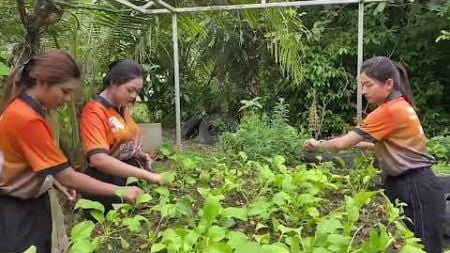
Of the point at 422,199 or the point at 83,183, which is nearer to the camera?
the point at 83,183

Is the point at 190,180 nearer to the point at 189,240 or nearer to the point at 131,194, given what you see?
the point at 131,194

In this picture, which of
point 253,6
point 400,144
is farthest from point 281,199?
point 253,6

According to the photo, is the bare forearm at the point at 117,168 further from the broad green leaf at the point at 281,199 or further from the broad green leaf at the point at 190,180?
the broad green leaf at the point at 281,199

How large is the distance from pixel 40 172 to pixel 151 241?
19.1 inches

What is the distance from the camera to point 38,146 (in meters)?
2.03

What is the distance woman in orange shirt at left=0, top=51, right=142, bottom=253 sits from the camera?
2.03 metres

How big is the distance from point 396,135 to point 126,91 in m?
1.39

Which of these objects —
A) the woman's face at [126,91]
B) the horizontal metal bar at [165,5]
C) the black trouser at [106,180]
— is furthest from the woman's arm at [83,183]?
the horizontal metal bar at [165,5]

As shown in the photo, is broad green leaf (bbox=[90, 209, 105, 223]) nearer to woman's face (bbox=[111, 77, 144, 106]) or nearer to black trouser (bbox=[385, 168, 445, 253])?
woman's face (bbox=[111, 77, 144, 106])

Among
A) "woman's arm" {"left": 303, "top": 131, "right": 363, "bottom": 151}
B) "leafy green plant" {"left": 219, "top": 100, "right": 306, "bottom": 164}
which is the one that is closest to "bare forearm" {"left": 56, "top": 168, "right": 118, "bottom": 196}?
"woman's arm" {"left": 303, "top": 131, "right": 363, "bottom": 151}

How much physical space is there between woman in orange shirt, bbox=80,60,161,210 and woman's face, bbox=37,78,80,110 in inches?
15.7

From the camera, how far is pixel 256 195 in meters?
2.47

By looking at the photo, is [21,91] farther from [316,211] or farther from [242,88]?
[242,88]

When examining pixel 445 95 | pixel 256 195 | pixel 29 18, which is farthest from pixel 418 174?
pixel 445 95
